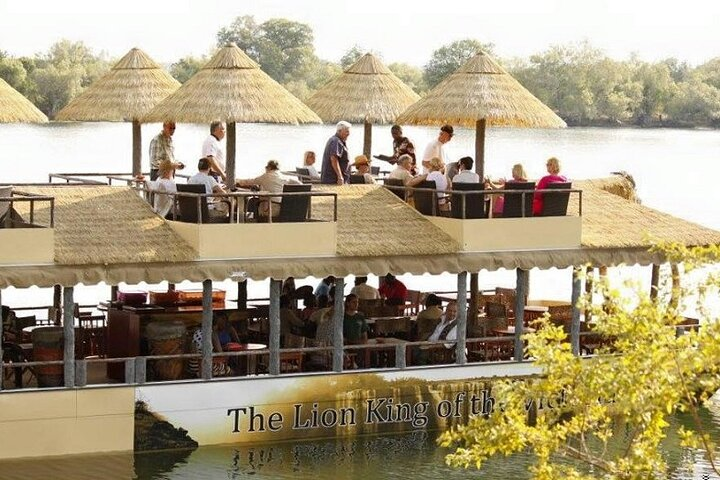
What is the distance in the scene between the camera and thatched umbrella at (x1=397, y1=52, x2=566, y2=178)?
30000 millimetres

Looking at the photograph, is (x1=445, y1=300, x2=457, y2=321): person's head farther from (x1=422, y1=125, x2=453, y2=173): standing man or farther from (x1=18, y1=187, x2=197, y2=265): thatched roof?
(x1=18, y1=187, x2=197, y2=265): thatched roof

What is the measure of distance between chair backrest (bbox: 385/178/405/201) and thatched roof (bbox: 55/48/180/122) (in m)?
4.02

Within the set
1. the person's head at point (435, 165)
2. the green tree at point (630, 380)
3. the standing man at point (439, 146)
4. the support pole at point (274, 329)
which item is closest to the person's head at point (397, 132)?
the standing man at point (439, 146)

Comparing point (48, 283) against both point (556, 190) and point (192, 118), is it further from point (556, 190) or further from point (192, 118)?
point (556, 190)

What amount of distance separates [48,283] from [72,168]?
53.4m

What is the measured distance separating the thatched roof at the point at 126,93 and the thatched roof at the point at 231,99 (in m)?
1.46

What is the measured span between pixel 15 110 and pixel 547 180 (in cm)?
795

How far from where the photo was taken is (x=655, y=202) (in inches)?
3088

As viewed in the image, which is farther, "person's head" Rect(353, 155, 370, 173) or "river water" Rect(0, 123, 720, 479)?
"person's head" Rect(353, 155, 370, 173)

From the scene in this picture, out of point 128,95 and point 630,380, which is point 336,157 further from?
point 630,380

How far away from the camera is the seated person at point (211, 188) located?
2667cm

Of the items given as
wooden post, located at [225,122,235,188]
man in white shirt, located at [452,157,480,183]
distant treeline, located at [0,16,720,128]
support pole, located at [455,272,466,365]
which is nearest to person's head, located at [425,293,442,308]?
support pole, located at [455,272,466,365]

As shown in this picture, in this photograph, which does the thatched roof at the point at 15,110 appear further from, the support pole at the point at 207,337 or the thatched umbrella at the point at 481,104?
the thatched umbrella at the point at 481,104

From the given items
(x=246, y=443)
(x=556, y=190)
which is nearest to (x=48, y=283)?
(x=246, y=443)
